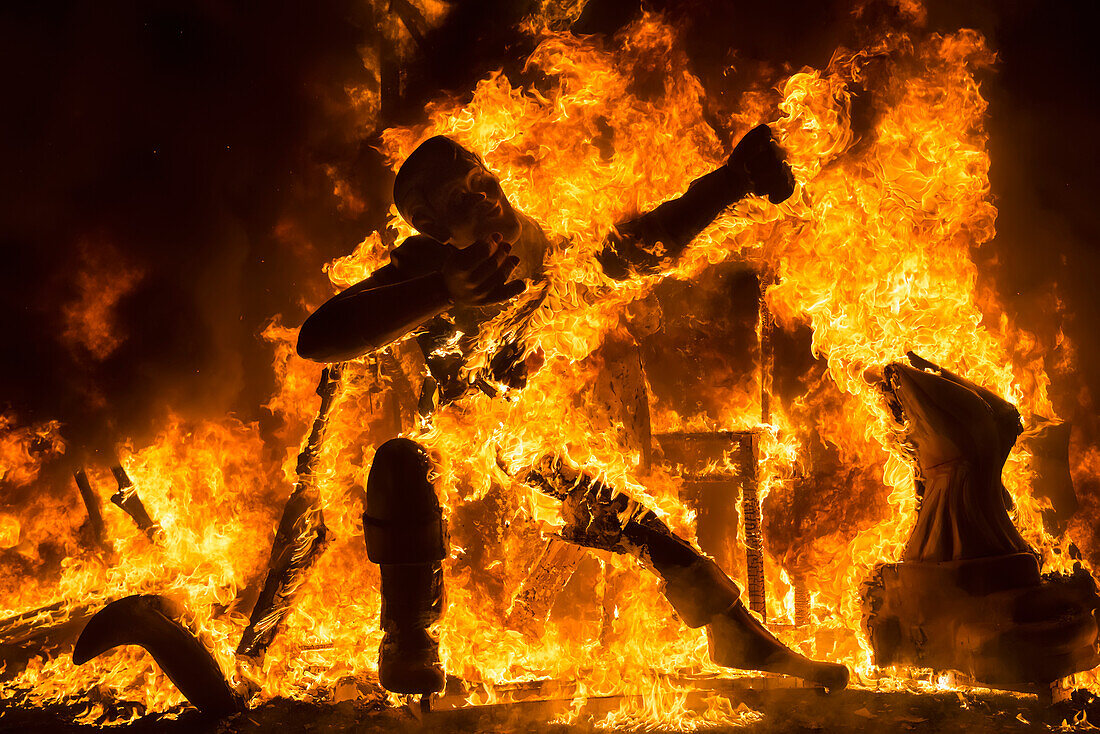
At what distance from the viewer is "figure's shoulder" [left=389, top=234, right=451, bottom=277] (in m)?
3.79

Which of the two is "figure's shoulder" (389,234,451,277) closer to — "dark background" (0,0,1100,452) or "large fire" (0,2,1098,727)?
"large fire" (0,2,1098,727)

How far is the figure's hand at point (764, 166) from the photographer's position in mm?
3322

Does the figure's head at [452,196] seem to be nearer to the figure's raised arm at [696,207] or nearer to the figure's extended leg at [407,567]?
the figure's raised arm at [696,207]

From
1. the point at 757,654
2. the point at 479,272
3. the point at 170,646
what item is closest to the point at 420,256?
the point at 479,272

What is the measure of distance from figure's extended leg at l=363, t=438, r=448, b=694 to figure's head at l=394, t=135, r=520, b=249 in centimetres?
121

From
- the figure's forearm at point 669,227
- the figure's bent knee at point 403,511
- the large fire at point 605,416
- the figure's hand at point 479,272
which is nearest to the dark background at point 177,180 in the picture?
the large fire at point 605,416

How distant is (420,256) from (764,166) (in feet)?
6.06

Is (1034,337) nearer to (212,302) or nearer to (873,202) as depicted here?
(873,202)

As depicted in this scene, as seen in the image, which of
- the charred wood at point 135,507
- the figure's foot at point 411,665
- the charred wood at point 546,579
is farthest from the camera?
the charred wood at point 135,507

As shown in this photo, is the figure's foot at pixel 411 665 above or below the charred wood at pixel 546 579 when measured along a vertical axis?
below

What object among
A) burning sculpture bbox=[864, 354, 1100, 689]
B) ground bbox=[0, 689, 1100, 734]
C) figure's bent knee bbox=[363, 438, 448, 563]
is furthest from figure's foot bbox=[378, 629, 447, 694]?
burning sculpture bbox=[864, 354, 1100, 689]

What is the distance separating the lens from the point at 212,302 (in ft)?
19.5

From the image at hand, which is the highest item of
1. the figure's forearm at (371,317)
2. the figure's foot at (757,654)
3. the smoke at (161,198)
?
the smoke at (161,198)

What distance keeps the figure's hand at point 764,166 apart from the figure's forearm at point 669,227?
0.19 ft
